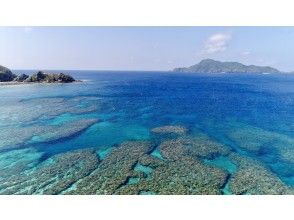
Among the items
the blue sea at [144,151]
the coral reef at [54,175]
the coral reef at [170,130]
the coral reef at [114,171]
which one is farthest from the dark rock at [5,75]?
the coral reef at [114,171]

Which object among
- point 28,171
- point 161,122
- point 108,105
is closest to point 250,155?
point 161,122

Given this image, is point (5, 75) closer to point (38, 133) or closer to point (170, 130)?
point (38, 133)

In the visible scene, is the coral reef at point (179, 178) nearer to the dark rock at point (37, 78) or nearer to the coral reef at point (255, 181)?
the coral reef at point (255, 181)

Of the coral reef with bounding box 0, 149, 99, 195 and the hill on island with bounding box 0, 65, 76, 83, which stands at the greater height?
the hill on island with bounding box 0, 65, 76, 83

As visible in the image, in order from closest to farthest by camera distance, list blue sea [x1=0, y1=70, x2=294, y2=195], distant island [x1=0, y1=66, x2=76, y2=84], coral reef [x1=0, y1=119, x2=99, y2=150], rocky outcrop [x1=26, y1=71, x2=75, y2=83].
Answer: blue sea [x1=0, y1=70, x2=294, y2=195], coral reef [x1=0, y1=119, x2=99, y2=150], distant island [x1=0, y1=66, x2=76, y2=84], rocky outcrop [x1=26, y1=71, x2=75, y2=83]

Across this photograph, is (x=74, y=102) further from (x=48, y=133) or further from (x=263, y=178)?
(x=263, y=178)

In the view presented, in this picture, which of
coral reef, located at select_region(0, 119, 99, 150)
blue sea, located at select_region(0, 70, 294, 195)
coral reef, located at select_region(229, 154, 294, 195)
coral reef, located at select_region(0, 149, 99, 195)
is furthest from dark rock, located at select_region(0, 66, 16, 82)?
coral reef, located at select_region(229, 154, 294, 195)

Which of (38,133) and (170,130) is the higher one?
(170,130)

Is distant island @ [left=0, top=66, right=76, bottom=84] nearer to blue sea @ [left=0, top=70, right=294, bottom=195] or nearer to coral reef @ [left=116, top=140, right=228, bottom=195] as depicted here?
blue sea @ [left=0, top=70, right=294, bottom=195]

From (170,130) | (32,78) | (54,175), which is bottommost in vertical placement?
(54,175)

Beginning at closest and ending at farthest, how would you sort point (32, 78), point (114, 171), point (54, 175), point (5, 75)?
1. point (54, 175)
2. point (114, 171)
3. point (5, 75)
4. point (32, 78)

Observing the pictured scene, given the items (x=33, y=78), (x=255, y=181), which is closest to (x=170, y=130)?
(x=255, y=181)
